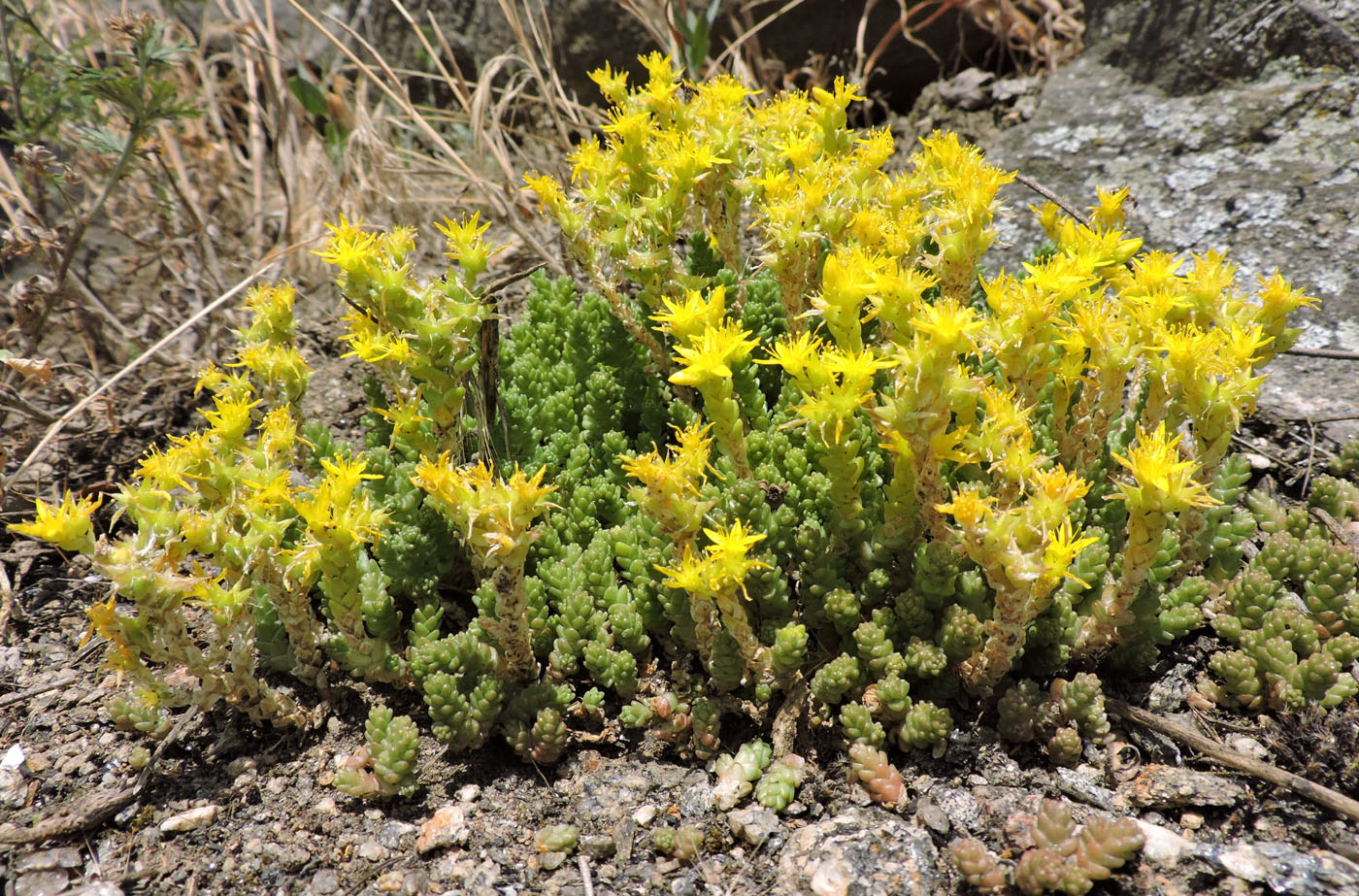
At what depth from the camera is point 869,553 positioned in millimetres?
2455

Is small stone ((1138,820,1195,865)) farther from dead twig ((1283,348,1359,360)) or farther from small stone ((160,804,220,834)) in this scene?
small stone ((160,804,220,834))

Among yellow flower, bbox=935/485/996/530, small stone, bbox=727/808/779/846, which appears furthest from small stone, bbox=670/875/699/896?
yellow flower, bbox=935/485/996/530

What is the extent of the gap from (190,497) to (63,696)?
0.88 meters

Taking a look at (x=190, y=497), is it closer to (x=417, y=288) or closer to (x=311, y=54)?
(x=417, y=288)

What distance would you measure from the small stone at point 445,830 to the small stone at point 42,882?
82 centimetres

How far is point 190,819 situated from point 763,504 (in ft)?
5.54

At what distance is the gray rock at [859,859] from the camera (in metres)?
2.00

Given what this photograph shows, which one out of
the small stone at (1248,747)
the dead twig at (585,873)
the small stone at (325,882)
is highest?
the small stone at (325,882)

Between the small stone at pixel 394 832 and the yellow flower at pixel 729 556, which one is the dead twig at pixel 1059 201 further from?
the small stone at pixel 394 832

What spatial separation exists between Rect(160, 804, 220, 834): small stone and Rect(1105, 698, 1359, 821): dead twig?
239cm

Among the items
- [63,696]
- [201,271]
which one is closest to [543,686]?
[63,696]

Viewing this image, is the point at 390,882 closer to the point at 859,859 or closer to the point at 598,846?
the point at 598,846

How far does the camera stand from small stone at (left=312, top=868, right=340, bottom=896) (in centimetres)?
210

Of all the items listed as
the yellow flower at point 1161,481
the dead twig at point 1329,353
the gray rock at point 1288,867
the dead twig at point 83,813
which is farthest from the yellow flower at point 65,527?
the dead twig at point 1329,353
